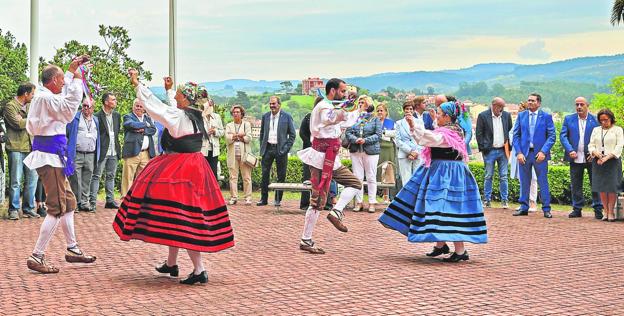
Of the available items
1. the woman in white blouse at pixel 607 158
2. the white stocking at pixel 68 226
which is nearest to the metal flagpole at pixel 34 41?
the white stocking at pixel 68 226

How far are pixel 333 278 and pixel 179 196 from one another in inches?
68.5

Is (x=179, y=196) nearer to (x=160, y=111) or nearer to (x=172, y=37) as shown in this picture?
(x=160, y=111)

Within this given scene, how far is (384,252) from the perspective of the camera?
11.2 meters

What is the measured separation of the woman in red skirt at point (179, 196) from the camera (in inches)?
343

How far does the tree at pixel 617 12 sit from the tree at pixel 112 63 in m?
14.5

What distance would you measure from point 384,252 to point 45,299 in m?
4.38

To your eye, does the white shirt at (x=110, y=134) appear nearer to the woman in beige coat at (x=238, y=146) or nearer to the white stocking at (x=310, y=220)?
the woman in beige coat at (x=238, y=146)

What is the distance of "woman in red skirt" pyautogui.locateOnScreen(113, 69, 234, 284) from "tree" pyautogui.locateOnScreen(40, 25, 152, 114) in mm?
12516

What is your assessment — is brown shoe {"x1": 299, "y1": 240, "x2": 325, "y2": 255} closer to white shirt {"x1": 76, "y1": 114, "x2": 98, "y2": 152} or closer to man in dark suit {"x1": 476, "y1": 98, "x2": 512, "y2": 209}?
white shirt {"x1": 76, "y1": 114, "x2": 98, "y2": 152}

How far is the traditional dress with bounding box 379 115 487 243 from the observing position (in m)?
10.3

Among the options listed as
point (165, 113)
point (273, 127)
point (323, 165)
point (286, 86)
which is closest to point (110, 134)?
point (273, 127)

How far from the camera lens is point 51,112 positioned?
9500 mm

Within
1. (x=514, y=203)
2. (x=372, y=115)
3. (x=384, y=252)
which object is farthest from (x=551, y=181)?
(x=384, y=252)

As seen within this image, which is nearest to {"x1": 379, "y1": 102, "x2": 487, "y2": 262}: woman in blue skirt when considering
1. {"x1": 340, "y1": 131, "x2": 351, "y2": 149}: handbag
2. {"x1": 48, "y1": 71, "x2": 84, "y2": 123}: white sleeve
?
{"x1": 48, "y1": 71, "x2": 84, "y2": 123}: white sleeve
